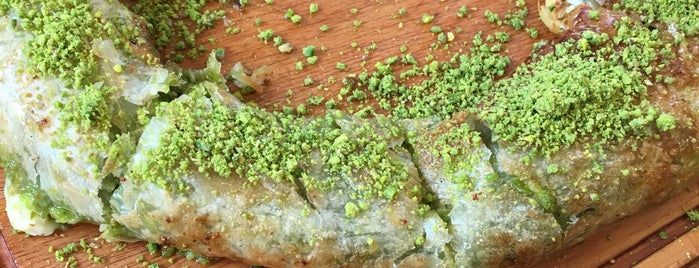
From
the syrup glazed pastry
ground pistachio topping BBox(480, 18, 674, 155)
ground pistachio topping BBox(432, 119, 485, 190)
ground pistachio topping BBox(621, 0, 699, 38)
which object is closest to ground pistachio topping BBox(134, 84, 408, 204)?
the syrup glazed pastry

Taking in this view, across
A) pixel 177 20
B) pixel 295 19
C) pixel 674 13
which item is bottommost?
pixel 177 20

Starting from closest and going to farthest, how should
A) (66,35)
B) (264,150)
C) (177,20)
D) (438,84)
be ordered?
(264,150)
(66,35)
(438,84)
(177,20)

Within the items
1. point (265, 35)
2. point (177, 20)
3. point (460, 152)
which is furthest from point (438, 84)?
point (177, 20)

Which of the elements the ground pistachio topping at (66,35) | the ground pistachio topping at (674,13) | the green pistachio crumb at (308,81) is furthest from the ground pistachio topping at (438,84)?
the ground pistachio topping at (66,35)

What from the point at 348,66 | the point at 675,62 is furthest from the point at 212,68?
the point at 675,62

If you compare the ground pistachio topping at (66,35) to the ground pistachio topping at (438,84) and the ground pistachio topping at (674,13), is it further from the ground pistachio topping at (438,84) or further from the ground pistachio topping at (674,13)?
the ground pistachio topping at (674,13)

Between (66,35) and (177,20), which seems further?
(177,20)

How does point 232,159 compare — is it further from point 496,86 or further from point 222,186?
point 496,86

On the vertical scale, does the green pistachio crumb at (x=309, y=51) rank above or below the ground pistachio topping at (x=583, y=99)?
below

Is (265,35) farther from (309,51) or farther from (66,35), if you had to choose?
(66,35)
